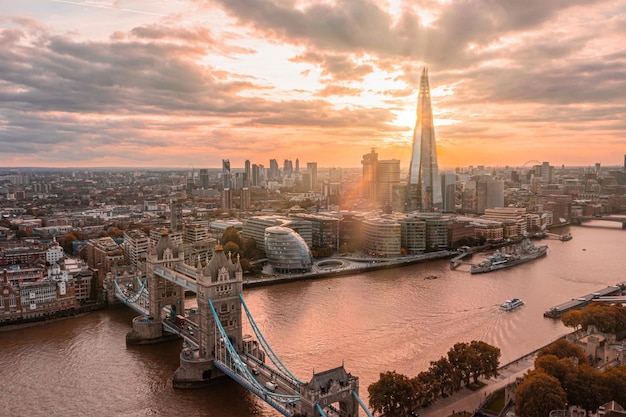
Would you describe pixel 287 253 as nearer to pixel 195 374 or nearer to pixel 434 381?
pixel 195 374

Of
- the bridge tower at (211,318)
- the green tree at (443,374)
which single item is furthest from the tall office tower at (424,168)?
the green tree at (443,374)

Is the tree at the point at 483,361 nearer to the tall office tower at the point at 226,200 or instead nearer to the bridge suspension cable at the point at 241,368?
the bridge suspension cable at the point at 241,368

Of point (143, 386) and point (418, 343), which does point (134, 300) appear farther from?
point (418, 343)

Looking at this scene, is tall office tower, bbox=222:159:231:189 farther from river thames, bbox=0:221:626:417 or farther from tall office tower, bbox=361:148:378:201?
river thames, bbox=0:221:626:417

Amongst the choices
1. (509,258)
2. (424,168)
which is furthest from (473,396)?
(424,168)

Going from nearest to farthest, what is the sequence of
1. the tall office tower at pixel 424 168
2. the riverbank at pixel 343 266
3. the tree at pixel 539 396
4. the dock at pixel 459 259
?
1. the tree at pixel 539 396
2. the riverbank at pixel 343 266
3. the dock at pixel 459 259
4. the tall office tower at pixel 424 168

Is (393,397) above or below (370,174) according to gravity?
below

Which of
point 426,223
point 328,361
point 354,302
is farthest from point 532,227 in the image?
point 328,361
